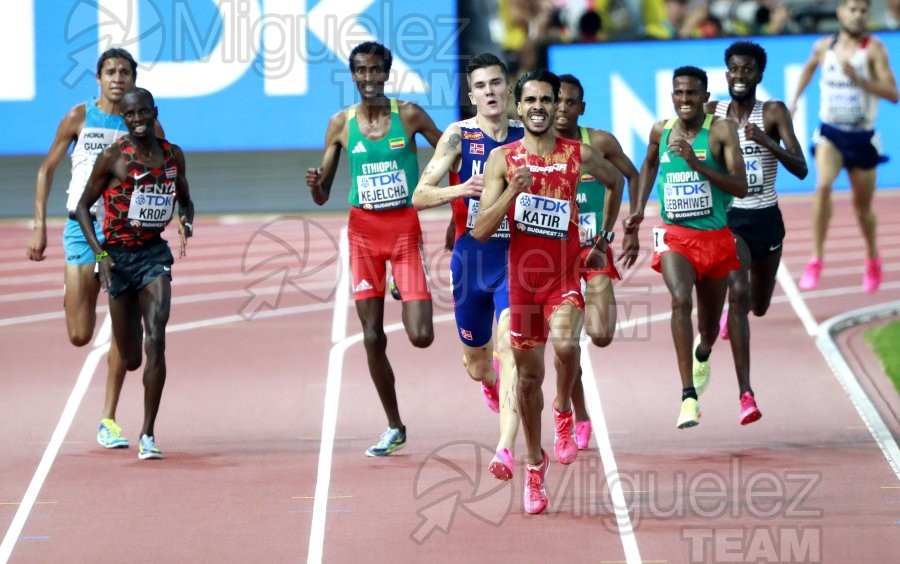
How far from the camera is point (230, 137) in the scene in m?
18.7

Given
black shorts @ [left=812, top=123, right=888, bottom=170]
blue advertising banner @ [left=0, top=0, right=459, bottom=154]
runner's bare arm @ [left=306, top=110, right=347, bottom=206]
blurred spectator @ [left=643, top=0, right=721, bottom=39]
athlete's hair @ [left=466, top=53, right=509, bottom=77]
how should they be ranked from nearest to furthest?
athlete's hair @ [left=466, top=53, right=509, bottom=77] → runner's bare arm @ [left=306, top=110, right=347, bottom=206] → black shorts @ [left=812, top=123, right=888, bottom=170] → blue advertising banner @ [left=0, top=0, right=459, bottom=154] → blurred spectator @ [left=643, top=0, right=721, bottom=39]

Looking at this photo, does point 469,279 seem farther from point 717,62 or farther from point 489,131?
point 717,62

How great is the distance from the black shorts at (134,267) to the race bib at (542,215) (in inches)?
95.3

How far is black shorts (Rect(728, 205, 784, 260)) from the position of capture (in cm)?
1047

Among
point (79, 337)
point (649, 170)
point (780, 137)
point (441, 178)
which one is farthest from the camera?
point (780, 137)

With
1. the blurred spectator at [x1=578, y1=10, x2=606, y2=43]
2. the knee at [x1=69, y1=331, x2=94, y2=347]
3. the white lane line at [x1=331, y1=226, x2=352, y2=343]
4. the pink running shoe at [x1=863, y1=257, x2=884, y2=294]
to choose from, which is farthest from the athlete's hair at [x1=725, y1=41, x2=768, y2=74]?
the blurred spectator at [x1=578, y1=10, x2=606, y2=43]

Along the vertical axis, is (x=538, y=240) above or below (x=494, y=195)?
below

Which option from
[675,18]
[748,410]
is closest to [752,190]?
[748,410]

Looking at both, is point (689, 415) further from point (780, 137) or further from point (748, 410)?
point (780, 137)

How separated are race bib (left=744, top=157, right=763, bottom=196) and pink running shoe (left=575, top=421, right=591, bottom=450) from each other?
1810mm

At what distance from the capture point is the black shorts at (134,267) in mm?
9492

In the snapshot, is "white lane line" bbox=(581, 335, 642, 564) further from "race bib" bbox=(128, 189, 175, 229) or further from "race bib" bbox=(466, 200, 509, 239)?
"race bib" bbox=(128, 189, 175, 229)

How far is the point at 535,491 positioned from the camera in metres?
8.23

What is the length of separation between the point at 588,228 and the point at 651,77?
934 centimetres
